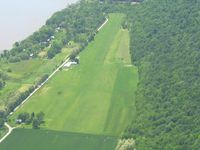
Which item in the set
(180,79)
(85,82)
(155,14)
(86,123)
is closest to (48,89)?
(85,82)

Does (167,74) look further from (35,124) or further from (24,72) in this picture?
(24,72)

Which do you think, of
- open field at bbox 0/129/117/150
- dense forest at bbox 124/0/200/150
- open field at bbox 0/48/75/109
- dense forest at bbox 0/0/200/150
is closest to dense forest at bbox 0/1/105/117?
dense forest at bbox 0/0/200/150

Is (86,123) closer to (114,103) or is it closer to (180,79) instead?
(114,103)

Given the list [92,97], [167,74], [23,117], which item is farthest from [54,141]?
[167,74]

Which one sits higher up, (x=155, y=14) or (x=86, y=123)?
(x=155, y=14)

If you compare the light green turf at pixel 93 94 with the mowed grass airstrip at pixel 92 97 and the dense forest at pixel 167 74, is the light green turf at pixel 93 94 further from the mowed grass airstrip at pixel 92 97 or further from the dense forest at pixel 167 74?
the dense forest at pixel 167 74

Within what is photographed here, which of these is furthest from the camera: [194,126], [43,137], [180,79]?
[180,79]

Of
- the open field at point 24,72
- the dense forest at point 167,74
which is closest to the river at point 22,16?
the open field at point 24,72
